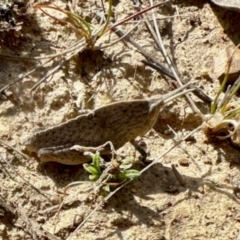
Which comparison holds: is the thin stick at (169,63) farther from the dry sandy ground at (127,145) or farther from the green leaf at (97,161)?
the green leaf at (97,161)

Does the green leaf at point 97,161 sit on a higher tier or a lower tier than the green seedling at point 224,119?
higher

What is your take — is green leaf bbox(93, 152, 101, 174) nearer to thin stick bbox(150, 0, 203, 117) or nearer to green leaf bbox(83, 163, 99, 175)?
green leaf bbox(83, 163, 99, 175)

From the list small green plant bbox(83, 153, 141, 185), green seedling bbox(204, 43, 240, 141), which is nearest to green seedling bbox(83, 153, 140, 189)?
small green plant bbox(83, 153, 141, 185)

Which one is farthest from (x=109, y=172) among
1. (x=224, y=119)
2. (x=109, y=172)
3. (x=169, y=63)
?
(x=169, y=63)

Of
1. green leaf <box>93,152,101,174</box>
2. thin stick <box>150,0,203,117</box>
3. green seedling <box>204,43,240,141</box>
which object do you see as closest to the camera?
green leaf <box>93,152,101,174</box>

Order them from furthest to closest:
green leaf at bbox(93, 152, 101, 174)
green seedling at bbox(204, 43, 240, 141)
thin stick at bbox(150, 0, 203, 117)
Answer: thin stick at bbox(150, 0, 203, 117) → green seedling at bbox(204, 43, 240, 141) → green leaf at bbox(93, 152, 101, 174)

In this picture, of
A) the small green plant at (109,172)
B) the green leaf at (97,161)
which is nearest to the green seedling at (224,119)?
the small green plant at (109,172)

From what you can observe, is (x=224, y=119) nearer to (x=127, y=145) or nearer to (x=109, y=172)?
(x=127, y=145)

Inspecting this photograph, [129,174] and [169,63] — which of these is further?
[169,63]

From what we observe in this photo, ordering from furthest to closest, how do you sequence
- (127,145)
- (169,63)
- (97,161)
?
(169,63)
(127,145)
(97,161)

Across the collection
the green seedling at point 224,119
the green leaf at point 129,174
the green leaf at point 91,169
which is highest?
the green leaf at point 91,169
